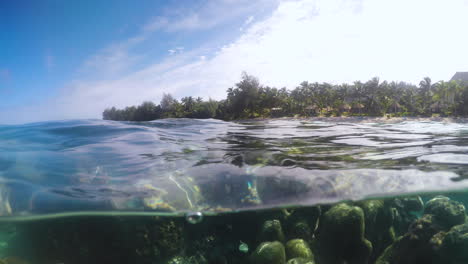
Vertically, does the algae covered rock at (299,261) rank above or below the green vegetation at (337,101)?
below

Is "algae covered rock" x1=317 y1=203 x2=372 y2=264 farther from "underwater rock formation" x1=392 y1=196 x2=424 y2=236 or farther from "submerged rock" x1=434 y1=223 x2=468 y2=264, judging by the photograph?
"underwater rock formation" x1=392 y1=196 x2=424 y2=236

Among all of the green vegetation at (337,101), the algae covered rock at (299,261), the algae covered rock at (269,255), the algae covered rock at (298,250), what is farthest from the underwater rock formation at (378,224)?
the green vegetation at (337,101)

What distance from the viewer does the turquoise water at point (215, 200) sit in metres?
5.96

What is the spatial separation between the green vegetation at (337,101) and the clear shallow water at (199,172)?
129 feet

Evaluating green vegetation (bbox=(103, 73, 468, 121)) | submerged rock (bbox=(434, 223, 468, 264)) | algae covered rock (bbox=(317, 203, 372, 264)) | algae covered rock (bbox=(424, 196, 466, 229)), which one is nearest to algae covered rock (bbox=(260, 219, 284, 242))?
algae covered rock (bbox=(317, 203, 372, 264))

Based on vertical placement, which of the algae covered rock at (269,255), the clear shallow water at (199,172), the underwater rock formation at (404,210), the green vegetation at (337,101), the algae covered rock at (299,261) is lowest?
the underwater rock formation at (404,210)

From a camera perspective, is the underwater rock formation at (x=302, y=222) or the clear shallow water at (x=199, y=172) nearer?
the clear shallow water at (x=199, y=172)

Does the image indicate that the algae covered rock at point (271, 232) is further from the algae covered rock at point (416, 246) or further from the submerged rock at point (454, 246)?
the submerged rock at point (454, 246)

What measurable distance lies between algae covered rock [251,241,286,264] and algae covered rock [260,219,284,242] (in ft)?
2.44

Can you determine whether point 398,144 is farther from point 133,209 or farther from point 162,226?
point 133,209

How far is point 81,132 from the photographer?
333 inches

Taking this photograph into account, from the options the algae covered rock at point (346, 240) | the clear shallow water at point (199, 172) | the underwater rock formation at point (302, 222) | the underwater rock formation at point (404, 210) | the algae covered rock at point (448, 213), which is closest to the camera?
the clear shallow water at point (199, 172)

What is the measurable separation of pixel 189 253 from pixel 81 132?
221 inches

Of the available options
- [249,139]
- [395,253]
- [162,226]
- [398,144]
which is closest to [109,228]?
[162,226]
